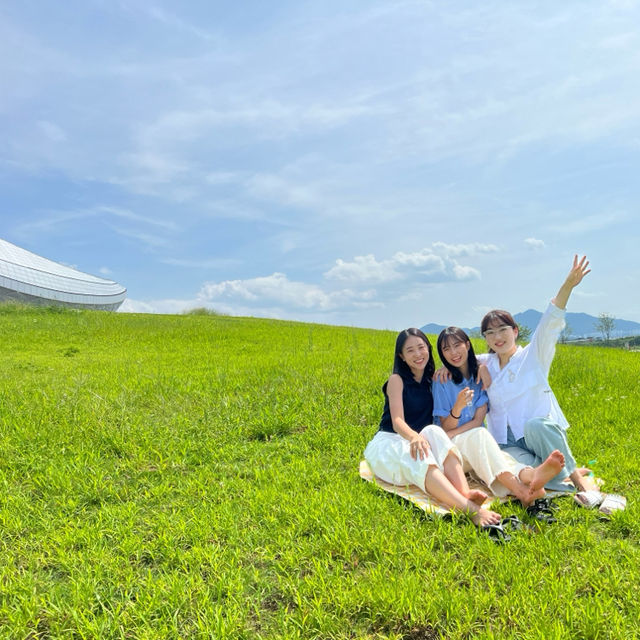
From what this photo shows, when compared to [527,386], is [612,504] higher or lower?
lower

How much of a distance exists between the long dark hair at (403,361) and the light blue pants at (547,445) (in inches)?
41.6

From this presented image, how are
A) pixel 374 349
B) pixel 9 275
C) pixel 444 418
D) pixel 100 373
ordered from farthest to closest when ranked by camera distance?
pixel 9 275 < pixel 374 349 < pixel 100 373 < pixel 444 418

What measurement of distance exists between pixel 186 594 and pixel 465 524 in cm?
209

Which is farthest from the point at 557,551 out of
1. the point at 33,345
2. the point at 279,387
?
the point at 33,345

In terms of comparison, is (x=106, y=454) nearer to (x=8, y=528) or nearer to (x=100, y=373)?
(x=8, y=528)

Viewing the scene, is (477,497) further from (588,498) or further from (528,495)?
(588,498)

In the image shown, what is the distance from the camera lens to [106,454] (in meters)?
5.70

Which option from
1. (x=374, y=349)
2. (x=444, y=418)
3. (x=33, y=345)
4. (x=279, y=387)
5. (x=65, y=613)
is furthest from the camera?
(x=33, y=345)

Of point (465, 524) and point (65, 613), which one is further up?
point (465, 524)

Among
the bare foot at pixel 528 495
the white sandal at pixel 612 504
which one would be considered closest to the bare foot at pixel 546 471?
the bare foot at pixel 528 495

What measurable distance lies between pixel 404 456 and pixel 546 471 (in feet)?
3.77

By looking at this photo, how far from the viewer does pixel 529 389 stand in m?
4.82

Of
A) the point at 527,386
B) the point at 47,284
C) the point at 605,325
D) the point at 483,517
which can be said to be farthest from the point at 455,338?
the point at 605,325

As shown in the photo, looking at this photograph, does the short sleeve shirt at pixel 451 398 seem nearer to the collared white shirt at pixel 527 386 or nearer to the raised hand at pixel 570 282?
the collared white shirt at pixel 527 386
